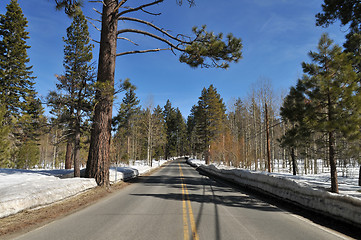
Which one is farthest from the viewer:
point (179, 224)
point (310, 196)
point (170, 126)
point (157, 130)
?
point (170, 126)

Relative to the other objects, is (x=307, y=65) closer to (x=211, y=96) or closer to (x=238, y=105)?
(x=211, y=96)

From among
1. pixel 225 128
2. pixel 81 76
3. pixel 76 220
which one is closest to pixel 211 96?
pixel 225 128

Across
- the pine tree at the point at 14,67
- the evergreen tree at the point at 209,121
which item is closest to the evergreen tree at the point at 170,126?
the evergreen tree at the point at 209,121

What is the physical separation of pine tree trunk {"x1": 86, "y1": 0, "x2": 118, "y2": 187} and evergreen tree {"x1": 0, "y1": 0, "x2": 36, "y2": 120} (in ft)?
53.0

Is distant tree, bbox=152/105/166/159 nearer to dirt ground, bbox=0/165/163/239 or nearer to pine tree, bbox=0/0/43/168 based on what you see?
pine tree, bbox=0/0/43/168

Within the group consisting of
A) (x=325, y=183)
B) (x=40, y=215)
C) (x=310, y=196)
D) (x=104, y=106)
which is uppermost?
(x=104, y=106)

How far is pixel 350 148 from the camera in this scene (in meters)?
11.3

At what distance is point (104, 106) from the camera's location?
34.9ft

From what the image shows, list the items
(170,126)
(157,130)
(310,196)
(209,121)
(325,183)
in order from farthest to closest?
(170,126)
(157,130)
(209,121)
(325,183)
(310,196)

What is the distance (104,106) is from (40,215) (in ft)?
19.8

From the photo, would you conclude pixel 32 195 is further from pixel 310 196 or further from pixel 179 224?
pixel 310 196

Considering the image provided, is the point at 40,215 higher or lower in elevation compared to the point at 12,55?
lower

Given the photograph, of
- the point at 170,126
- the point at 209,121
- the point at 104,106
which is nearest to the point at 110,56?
the point at 104,106

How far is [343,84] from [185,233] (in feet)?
35.9
